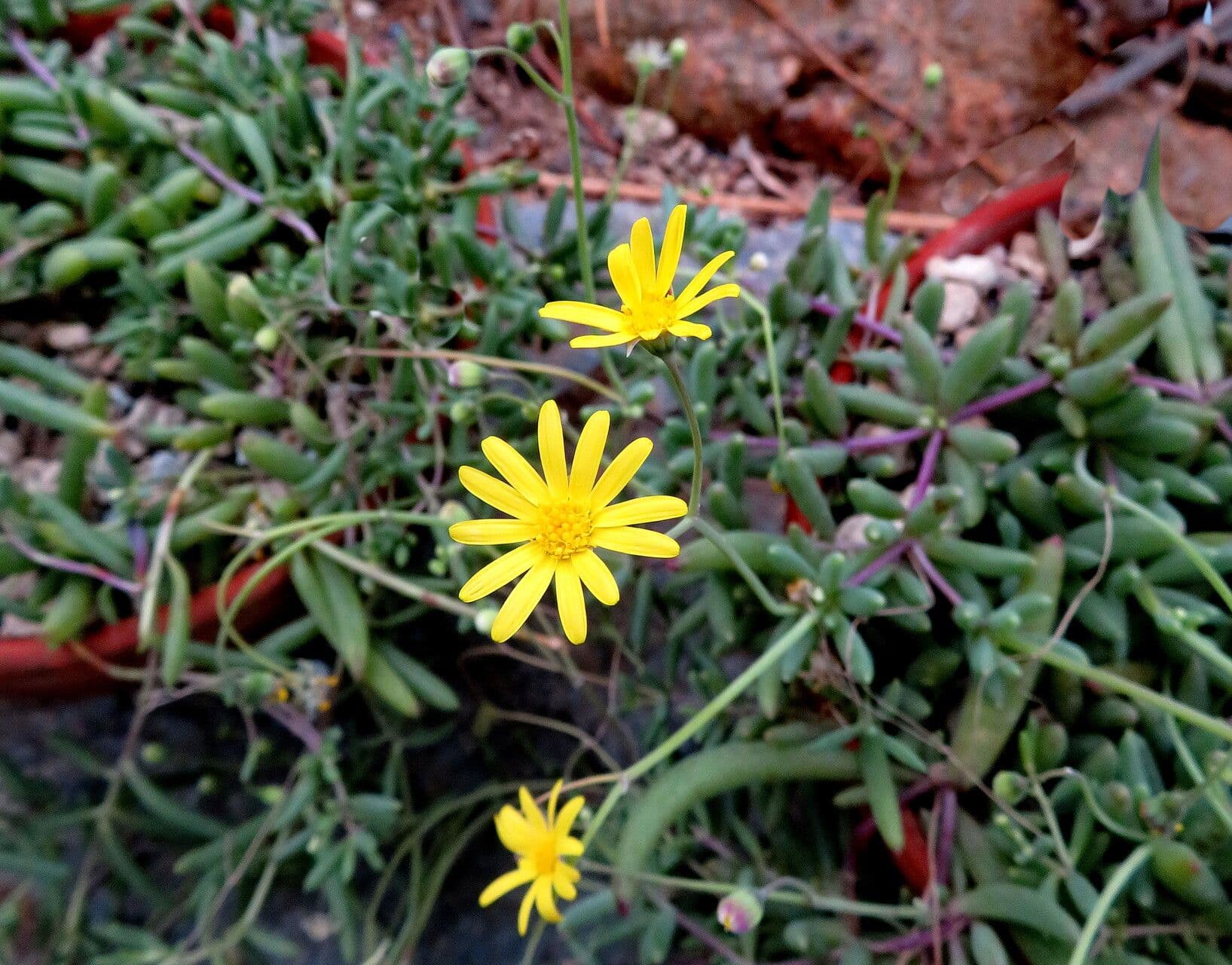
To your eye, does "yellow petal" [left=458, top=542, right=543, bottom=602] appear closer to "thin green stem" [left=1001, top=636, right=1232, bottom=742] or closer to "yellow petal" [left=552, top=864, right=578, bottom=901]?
"yellow petal" [left=552, top=864, right=578, bottom=901]

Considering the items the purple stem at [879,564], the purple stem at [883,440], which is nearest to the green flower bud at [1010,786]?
the purple stem at [879,564]

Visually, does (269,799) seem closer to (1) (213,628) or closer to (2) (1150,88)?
(1) (213,628)

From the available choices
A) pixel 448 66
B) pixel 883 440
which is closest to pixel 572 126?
pixel 448 66

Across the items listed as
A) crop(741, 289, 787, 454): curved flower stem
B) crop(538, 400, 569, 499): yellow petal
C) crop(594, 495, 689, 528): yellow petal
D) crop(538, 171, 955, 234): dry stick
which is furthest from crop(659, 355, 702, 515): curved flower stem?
crop(538, 171, 955, 234): dry stick

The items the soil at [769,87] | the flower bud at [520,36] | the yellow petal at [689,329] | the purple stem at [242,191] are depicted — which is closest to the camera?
the yellow petal at [689,329]

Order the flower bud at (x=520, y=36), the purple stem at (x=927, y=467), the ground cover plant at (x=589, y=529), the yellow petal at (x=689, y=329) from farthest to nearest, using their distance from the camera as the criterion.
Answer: the purple stem at (x=927, y=467) → the ground cover plant at (x=589, y=529) → the flower bud at (x=520, y=36) → the yellow petal at (x=689, y=329)

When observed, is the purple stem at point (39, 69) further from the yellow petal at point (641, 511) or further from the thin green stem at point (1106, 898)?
the thin green stem at point (1106, 898)

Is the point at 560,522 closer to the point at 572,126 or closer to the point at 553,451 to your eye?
the point at 553,451
